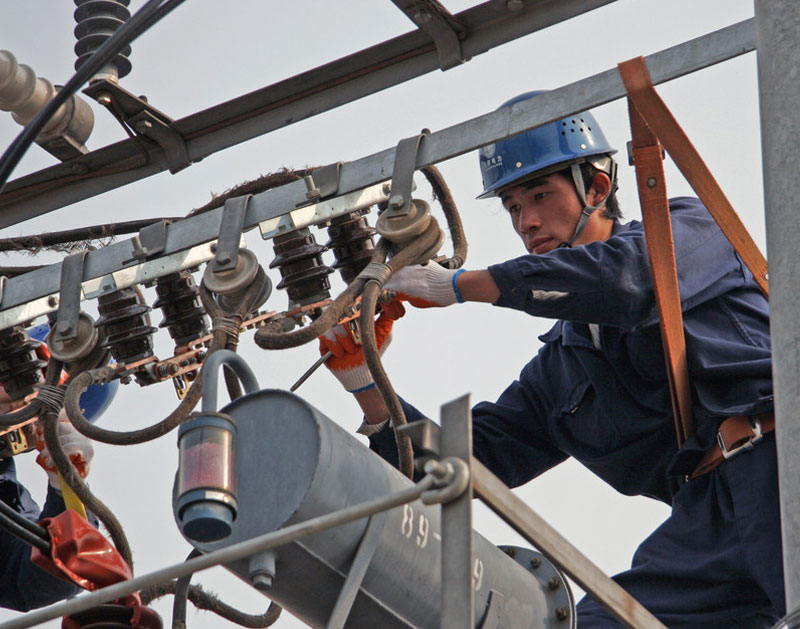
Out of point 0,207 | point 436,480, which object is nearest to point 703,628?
point 436,480

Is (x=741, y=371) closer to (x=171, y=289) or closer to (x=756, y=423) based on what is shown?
(x=756, y=423)

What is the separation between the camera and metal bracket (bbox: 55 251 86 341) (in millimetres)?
5633

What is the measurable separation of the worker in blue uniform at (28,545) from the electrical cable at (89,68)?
1297mm

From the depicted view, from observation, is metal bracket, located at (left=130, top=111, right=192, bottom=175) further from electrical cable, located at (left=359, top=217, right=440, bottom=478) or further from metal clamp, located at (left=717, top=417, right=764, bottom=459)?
metal clamp, located at (left=717, top=417, right=764, bottom=459)

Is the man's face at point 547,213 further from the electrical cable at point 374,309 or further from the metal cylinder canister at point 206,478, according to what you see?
the metal cylinder canister at point 206,478

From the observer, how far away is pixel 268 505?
3877mm

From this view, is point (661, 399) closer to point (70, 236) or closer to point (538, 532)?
point (538, 532)

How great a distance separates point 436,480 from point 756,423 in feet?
7.23

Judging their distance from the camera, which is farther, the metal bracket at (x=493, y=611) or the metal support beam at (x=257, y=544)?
the metal bracket at (x=493, y=611)

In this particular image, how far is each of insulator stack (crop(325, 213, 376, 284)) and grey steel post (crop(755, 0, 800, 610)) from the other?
81.3 inches

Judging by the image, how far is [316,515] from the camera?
12.7 feet

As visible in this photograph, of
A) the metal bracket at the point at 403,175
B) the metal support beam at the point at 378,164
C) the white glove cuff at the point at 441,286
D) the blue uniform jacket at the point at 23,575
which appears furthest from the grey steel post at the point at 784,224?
the blue uniform jacket at the point at 23,575

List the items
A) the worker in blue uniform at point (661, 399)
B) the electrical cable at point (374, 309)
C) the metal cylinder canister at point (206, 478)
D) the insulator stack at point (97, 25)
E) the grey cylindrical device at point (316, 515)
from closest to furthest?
the metal cylinder canister at point (206, 478), the grey cylindrical device at point (316, 515), the electrical cable at point (374, 309), the worker in blue uniform at point (661, 399), the insulator stack at point (97, 25)

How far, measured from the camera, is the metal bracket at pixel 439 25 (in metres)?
5.62
